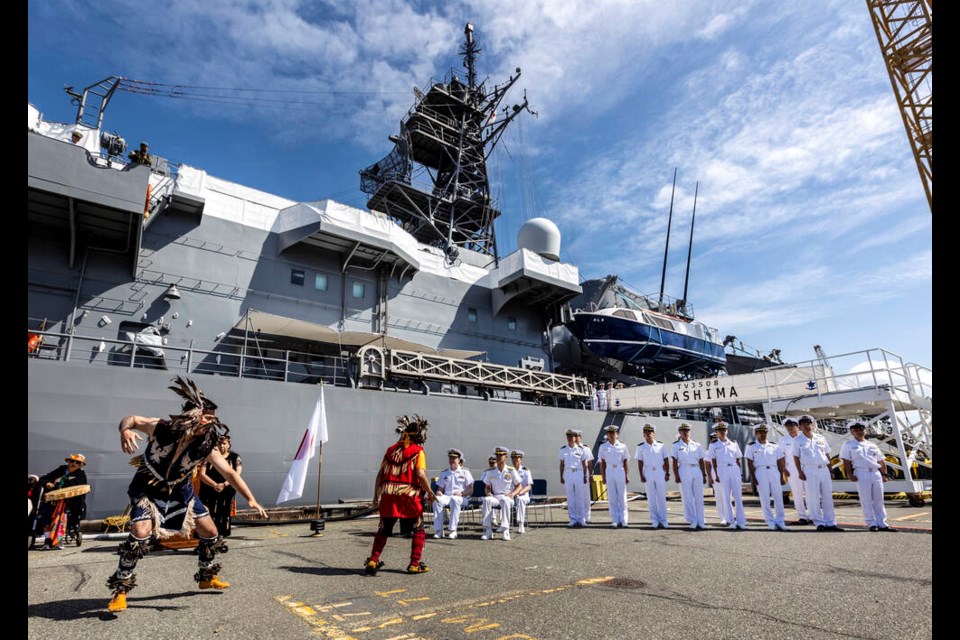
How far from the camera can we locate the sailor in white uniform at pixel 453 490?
7977mm

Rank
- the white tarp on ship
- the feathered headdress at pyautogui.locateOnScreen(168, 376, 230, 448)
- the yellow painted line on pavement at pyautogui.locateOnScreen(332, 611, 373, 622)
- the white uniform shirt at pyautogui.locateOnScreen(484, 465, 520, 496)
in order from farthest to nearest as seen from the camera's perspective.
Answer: the white tarp on ship
the white uniform shirt at pyautogui.locateOnScreen(484, 465, 520, 496)
the feathered headdress at pyautogui.locateOnScreen(168, 376, 230, 448)
the yellow painted line on pavement at pyautogui.locateOnScreen(332, 611, 373, 622)

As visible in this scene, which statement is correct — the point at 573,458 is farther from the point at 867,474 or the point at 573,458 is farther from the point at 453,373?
the point at 453,373

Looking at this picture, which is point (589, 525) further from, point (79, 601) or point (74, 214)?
point (74, 214)

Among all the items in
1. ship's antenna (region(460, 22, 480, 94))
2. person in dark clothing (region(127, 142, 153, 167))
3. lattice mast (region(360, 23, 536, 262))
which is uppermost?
ship's antenna (region(460, 22, 480, 94))

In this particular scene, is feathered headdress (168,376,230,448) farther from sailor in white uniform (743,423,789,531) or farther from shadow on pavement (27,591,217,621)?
sailor in white uniform (743,423,789,531)

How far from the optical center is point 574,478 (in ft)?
29.8

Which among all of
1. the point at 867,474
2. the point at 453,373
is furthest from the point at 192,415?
the point at 453,373

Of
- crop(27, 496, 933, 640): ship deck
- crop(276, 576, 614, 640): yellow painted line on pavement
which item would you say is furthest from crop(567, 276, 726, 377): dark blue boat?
crop(276, 576, 614, 640): yellow painted line on pavement

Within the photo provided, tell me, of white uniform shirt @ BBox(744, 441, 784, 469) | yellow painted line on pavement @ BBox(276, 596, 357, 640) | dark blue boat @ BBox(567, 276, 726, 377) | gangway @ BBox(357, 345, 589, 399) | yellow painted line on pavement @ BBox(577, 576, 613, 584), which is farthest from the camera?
dark blue boat @ BBox(567, 276, 726, 377)

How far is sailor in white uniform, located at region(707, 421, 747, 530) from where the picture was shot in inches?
316

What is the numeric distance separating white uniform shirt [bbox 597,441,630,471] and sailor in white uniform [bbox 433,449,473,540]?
2.66m

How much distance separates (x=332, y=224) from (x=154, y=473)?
37.9 ft

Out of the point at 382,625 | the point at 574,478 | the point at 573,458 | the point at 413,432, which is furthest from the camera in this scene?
the point at 573,458

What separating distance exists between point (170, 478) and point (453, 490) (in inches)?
199
